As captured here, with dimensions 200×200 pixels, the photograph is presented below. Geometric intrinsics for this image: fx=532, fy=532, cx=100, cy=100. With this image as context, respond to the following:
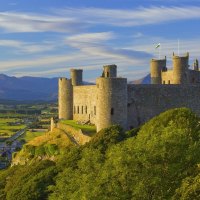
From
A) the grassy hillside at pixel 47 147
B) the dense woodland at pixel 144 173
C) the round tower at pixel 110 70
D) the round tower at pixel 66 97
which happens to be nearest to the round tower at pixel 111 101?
the grassy hillside at pixel 47 147

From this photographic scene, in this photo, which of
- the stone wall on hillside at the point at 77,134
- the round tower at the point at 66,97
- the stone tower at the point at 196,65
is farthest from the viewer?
the stone tower at the point at 196,65

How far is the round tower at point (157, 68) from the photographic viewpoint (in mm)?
59656

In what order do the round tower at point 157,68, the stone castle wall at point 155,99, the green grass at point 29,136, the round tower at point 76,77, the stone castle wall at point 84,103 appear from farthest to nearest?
the green grass at point 29,136
the round tower at point 76,77
the round tower at point 157,68
the stone castle wall at point 84,103
the stone castle wall at point 155,99

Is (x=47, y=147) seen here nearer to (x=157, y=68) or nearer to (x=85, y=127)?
(x=85, y=127)

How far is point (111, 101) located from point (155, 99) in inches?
257

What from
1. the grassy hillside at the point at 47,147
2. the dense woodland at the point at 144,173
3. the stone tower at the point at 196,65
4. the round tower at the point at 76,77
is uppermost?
the stone tower at the point at 196,65

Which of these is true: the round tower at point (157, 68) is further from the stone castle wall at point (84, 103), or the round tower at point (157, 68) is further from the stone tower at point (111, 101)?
the stone tower at point (111, 101)

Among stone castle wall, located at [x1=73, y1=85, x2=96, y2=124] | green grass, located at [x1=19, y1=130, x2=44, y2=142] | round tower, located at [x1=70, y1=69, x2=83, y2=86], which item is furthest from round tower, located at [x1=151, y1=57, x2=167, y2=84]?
green grass, located at [x1=19, y1=130, x2=44, y2=142]

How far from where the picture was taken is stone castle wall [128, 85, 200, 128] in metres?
52.5

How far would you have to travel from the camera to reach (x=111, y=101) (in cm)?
→ 4872

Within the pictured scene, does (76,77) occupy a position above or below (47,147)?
above

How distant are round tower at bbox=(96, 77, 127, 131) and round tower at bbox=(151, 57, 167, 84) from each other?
11253 millimetres

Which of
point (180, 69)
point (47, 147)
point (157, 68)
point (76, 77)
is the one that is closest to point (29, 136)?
point (76, 77)

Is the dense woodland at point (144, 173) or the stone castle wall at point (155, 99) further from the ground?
the stone castle wall at point (155, 99)
